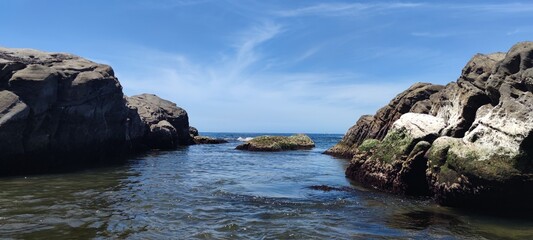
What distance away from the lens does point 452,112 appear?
20.5 metres

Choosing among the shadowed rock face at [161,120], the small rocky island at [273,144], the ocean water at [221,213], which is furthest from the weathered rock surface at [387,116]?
the shadowed rock face at [161,120]

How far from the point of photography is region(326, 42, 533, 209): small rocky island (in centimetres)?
1433

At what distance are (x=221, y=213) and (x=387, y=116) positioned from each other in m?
33.9

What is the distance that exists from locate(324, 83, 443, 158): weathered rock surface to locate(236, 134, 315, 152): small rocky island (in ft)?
32.9

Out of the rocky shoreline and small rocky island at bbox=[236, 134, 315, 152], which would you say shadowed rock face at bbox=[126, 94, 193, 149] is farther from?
the rocky shoreline

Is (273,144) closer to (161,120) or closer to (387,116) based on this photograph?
(161,120)

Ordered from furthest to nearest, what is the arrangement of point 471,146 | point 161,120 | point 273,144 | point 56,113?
point 273,144
point 161,120
point 56,113
point 471,146

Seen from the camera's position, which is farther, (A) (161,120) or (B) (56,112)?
(A) (161,120)

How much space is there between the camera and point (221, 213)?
14.7 metres

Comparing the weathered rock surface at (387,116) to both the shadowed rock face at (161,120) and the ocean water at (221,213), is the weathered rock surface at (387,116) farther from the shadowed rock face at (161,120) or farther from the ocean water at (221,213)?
the shadowed rock face at (161,120)

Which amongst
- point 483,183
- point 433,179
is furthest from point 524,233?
point 433,179

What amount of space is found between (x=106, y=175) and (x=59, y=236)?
14812 millimetres

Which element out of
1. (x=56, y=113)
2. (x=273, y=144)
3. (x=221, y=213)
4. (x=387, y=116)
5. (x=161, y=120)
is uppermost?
(x=161, y=120)

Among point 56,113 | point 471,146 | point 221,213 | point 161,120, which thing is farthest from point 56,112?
point 161,120
